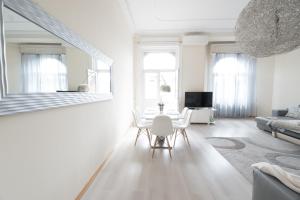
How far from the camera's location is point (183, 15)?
457 cm

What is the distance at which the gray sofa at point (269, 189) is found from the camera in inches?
37.6

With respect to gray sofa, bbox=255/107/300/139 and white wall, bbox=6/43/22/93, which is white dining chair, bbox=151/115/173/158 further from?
gray sofa, bbox=255/107/300/139

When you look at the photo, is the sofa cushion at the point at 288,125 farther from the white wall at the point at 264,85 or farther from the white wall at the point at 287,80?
the white wall at the point at 264,85

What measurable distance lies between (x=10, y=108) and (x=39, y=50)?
1.67ft

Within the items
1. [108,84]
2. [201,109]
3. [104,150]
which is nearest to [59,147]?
[104,150]

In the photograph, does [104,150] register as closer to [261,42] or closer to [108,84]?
[108,84]

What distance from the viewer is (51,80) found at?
4.36 ft

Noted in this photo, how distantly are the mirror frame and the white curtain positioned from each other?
6cm

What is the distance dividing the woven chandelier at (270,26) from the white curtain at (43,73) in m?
1.69

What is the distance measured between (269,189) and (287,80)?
6275 mm

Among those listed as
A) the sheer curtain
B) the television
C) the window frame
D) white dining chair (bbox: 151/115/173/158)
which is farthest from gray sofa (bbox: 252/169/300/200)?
the sheer curtain

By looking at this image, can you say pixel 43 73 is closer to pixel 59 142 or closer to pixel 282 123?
pixel 59 142

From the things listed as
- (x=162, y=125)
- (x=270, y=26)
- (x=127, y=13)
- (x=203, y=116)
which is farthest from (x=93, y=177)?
(x=203, y=116)

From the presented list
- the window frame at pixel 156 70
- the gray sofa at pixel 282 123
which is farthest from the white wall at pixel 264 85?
the window frame at pixel 156 70
